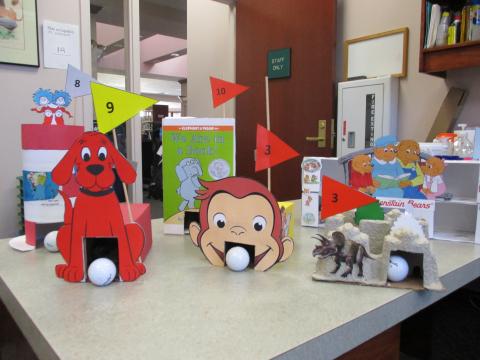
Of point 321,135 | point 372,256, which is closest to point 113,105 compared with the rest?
point 372,256

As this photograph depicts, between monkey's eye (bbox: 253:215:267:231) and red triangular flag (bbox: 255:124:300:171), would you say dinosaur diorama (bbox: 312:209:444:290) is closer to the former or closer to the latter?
monkey's eye (bbox: 253:215:267:231)

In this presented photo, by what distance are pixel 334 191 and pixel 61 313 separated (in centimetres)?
51

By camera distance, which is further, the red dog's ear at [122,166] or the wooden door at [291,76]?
the wooden door at [291,76]

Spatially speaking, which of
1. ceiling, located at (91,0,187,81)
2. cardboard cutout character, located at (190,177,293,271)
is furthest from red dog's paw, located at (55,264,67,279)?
ceiling, located at (91,0,187,81)

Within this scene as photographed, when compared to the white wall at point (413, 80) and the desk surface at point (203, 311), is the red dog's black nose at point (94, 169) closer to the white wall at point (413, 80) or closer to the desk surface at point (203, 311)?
the desk surface at point (203, 311)

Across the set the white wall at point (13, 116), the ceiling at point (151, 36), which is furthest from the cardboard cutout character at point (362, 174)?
the ceiling at point (151, 36)

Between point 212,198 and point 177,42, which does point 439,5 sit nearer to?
point 212,198

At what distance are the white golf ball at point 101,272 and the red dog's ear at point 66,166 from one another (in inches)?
6.6

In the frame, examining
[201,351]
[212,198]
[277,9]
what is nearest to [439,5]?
[277,9]

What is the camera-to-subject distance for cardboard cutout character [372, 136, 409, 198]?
0.93 metres

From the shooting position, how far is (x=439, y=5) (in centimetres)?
197

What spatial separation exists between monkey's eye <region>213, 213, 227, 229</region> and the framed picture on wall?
1887 mm

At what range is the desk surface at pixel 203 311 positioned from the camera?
46 cm

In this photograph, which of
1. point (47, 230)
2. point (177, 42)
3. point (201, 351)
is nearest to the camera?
point (201, 351)
